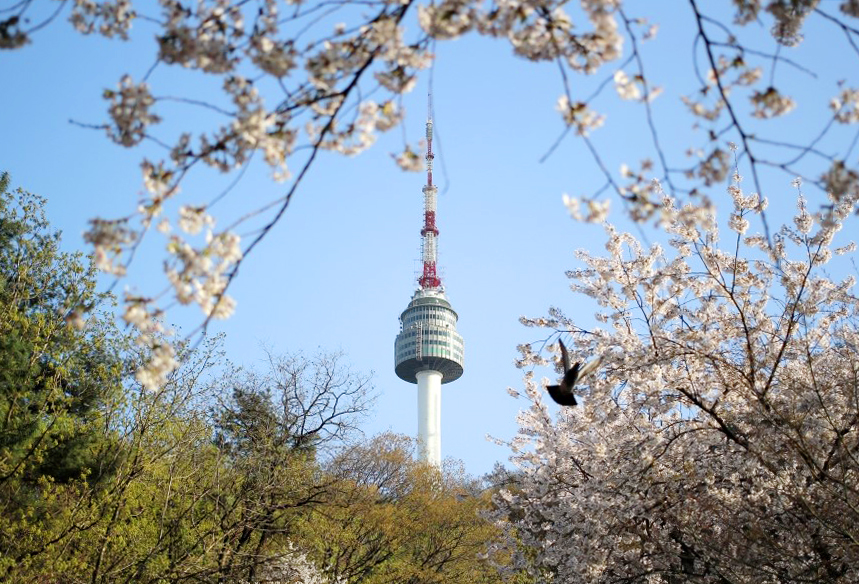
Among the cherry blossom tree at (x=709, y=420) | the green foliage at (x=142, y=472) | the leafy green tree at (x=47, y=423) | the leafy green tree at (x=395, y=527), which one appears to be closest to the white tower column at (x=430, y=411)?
the leafy green tree at (x=395, y=527)

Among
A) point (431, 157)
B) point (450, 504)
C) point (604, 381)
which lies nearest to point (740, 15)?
point (604, 381)

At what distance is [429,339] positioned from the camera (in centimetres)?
9244

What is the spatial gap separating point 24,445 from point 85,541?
171 cm

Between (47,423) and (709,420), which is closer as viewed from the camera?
(709,420)

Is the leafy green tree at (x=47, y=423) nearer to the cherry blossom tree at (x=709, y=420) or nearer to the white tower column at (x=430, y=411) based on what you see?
the cherry blossom tree at (x=709, y=420)

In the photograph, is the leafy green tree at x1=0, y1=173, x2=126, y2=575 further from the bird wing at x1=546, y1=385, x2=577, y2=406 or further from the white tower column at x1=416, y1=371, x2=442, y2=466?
the white tower column at x1=416, y1=371, x2=442, y2=466

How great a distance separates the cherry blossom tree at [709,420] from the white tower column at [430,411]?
8061cm

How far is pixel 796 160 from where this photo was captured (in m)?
A: 2.49

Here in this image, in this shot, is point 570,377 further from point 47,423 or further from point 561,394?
point 47,423

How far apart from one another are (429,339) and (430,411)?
8322mm

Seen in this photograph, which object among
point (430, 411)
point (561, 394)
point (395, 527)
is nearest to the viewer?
point (561, 394)

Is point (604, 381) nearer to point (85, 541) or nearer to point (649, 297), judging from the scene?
point (649, 297)

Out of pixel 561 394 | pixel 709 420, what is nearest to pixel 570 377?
pixel 561 394

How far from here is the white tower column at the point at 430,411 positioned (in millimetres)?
91375
